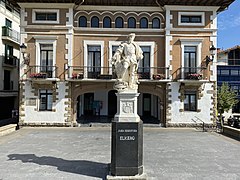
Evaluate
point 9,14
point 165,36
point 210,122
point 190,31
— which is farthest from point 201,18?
point 9,14

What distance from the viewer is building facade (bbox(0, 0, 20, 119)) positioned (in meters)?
23.8

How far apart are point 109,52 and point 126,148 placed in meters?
12.5

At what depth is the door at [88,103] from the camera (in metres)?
23.7

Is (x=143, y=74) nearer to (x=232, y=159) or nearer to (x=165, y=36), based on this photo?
(x=165, y=36)

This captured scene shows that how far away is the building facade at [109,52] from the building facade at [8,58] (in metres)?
7.37

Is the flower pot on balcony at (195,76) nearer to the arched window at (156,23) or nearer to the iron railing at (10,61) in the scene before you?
the arched window at (156,23)

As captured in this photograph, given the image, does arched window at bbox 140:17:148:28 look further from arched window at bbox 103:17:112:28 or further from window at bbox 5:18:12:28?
window at bbox 5:18:12:28

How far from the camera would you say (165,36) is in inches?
716

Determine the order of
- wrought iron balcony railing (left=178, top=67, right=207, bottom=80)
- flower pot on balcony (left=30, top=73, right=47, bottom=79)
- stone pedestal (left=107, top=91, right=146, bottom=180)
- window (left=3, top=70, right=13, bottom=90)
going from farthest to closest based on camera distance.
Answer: window (left=3, top=70, right=13, bottom=90) < wrought iron balcony railing (left=178, top=67, right=207, bottom=80) < flower pot on balcony (left=30, top=73, right=47, bottom=79) < stone pedestal (left=107, top=91, right=146, bottom=180)

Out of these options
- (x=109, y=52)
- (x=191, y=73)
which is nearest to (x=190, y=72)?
(x=191, y=73)

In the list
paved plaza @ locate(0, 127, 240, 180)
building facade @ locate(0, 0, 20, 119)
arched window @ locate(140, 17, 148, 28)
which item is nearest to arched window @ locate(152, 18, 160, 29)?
arched window @ locate(140, 17, 148, 28)

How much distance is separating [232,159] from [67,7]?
1552 cm

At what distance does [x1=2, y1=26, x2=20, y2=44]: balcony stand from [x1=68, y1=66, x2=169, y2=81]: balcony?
10.6 metres

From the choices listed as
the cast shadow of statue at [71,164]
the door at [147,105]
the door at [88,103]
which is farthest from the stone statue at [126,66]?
the door at [147,105]
